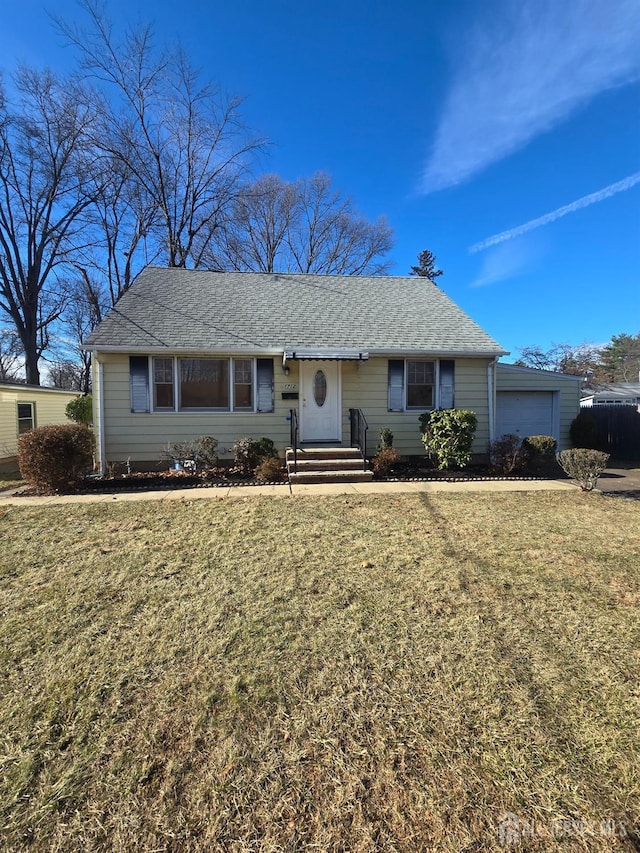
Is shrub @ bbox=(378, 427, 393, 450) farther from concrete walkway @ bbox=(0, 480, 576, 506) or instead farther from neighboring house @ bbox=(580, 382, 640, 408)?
neighboring house @ bbox=(580, 382, 640, 408)

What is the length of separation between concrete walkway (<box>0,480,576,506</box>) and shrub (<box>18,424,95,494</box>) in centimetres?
34

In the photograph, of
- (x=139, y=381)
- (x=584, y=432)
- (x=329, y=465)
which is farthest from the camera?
(x=584, y=432)

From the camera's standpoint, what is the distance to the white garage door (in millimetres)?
10992

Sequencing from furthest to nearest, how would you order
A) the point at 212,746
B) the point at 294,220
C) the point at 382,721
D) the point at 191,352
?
the point at 294,220 < the point at 191,352 < the point at 382,721 < the point at 212,746

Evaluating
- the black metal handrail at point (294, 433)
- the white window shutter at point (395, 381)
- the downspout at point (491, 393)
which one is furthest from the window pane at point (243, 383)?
the downspout at point (491, 393)

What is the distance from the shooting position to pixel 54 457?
23.1 feet

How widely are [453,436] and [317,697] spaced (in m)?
7.05

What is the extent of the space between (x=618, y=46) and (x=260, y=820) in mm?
12989

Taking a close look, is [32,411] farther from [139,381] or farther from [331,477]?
[331,477]

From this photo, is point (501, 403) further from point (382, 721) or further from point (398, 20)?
point (382, 721)

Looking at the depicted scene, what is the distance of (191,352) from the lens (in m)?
8.73

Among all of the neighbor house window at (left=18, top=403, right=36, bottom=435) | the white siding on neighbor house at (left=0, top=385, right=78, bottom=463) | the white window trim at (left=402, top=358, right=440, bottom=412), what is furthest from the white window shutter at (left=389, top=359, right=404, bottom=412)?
the neighbor house window at (left=18, top=403, right=36, bottom=435)

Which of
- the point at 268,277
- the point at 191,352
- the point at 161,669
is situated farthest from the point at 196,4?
the point at 161,669

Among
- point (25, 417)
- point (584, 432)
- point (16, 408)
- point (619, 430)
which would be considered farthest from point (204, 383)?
point (619, 430)
